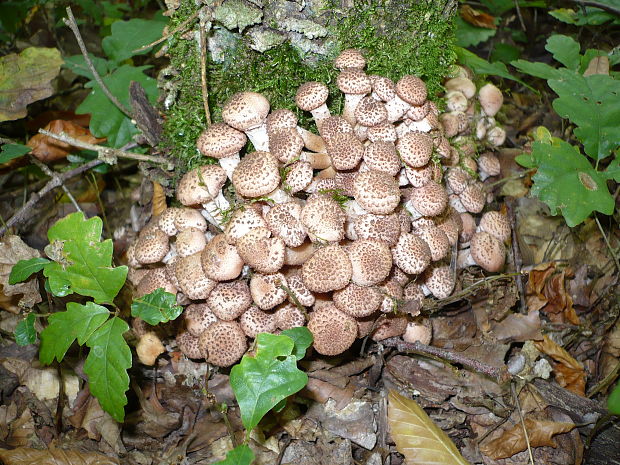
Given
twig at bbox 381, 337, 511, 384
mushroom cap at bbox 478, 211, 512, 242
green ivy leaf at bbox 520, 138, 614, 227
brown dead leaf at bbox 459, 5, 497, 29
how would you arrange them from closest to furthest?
1. twig at bbox 381, 337, 511, 384
2. green ivy leaf at bbox 520, 138, 614, 227
3. mushroom cap at bbox 478, 211, 512, 242
4. brown dead leaf at bbox 459, 5, 497, 29

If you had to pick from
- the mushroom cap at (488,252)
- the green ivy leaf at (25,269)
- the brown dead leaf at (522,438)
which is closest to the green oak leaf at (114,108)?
the green ivy leaf at (25,269)

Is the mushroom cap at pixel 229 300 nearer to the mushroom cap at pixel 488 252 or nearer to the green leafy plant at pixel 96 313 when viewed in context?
the green leafy plant at pixel 96 313

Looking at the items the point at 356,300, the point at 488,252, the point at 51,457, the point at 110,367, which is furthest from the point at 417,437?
the point at 51,457

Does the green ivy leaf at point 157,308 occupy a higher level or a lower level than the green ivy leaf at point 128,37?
lower

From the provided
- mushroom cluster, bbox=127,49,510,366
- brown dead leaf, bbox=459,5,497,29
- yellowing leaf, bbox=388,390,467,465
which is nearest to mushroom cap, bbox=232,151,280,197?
mushroom cluster, bbox=127,49,510,366

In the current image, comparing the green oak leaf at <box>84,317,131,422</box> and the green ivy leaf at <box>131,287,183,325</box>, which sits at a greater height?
the green ivy leaf at <box>131,287,183,325</box>

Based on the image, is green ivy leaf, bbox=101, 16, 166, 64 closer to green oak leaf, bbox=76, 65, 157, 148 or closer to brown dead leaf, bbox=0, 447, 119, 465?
green oak leaf, bbox=76, 65, 157, 148

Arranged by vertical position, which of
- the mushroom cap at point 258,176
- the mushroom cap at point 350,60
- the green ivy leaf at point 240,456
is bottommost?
the green ivy leaf at point 240,456
